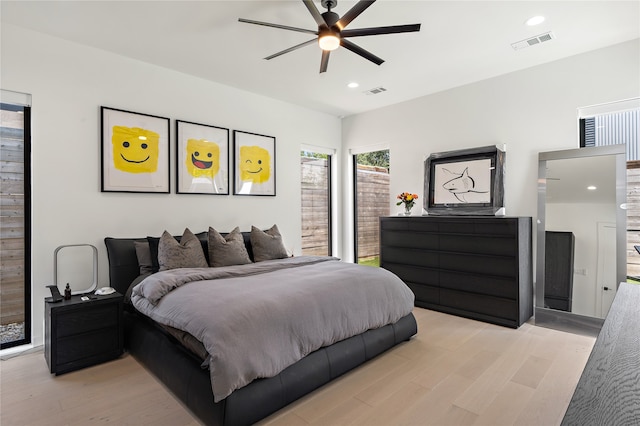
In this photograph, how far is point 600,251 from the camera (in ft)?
10.9

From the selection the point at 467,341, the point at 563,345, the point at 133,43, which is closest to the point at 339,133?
the point at 133,43

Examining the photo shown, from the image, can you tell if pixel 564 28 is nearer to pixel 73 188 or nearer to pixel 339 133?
pixel 339 133

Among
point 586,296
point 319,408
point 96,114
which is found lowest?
point 319,408

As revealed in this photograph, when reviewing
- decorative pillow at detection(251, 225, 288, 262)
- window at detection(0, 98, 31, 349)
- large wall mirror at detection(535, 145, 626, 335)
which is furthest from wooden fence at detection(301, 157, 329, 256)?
window at detection(0, 98, 31, 349)

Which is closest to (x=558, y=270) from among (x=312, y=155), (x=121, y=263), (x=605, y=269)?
(x=605, y=269)

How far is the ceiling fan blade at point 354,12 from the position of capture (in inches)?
83.3

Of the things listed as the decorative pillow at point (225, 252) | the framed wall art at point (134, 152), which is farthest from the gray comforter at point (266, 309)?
the framed wall art at point (134, 152)

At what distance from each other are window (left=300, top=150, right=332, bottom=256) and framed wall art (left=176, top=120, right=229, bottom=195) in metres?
1.37

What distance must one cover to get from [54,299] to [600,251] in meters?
4.82

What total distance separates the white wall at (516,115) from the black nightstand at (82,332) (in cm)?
378

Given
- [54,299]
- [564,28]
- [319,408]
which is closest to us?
[319,408]

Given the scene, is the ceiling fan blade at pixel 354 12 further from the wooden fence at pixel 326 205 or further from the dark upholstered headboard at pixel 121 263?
the wooden fence at pixel 326 205

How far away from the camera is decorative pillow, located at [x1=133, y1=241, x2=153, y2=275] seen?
10.4 ft

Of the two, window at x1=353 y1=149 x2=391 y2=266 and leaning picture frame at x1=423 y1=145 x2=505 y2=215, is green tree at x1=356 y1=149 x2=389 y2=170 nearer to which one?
window at x1=353 y1=149 x2=391 y2=266
